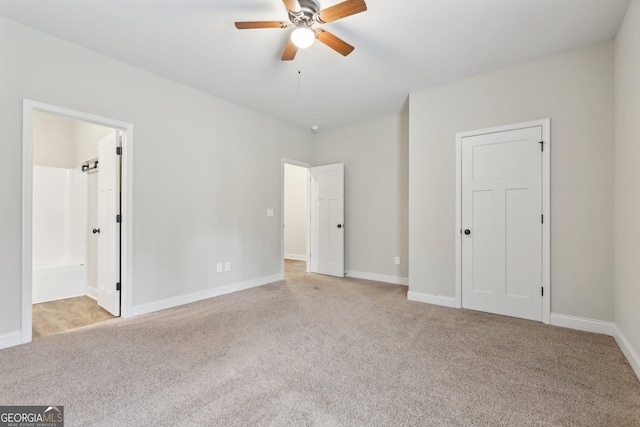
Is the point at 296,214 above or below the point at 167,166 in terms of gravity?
below

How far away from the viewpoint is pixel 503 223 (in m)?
3.26

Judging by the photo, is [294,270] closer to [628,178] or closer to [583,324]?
[583,324]

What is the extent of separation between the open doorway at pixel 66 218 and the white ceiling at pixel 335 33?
1.15 m

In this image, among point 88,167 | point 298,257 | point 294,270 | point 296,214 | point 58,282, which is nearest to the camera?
point 58,282

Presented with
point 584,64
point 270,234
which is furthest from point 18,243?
point 584,64

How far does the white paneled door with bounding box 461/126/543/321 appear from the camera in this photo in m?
3.09

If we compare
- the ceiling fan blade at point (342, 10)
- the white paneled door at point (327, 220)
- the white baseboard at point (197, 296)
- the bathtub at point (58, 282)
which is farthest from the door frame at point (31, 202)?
the white paneled door at point (327, 220)

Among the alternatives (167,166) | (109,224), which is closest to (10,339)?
(109,224)

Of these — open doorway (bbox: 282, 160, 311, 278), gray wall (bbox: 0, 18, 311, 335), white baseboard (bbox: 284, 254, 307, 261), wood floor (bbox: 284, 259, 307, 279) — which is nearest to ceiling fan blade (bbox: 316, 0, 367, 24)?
gray wall (bbox: 0, 18, 311, 335)

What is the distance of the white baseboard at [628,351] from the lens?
204 centimetres

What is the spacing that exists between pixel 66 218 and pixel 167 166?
3.23 m

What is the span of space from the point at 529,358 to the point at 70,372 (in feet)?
11.3

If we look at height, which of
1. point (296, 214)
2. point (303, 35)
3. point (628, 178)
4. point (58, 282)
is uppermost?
point (303, 35)

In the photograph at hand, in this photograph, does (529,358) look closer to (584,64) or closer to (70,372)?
(584,64)
